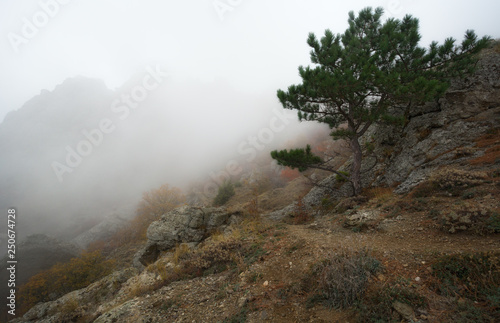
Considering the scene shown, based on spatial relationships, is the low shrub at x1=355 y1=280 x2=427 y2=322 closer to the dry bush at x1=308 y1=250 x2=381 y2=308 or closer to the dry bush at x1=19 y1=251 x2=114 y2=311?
the dry bush at x1=308 y1=250 x2=381 y2=308

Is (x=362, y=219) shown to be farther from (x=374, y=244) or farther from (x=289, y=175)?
(x=289, y=175)

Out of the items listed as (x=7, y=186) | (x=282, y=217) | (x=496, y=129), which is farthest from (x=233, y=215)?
(x=7, y=186)

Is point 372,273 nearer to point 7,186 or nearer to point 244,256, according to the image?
point 244,256

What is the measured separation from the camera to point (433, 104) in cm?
1330

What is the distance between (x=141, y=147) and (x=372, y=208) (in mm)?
96712

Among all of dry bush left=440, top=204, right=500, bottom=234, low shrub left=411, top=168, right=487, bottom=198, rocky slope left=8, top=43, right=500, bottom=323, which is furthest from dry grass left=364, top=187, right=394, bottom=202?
dry bush left=440, top=204, right=500, bottom=234
